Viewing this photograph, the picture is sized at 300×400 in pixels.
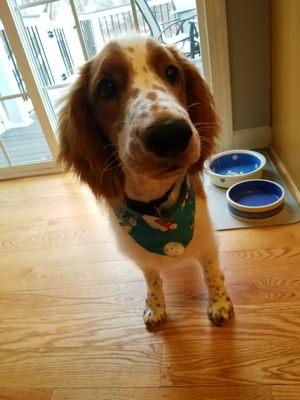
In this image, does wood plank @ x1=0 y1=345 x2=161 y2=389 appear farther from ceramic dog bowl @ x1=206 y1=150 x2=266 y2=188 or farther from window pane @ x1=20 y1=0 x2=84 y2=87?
window pane @ x1=20 y1=0 x2=84 y2=87

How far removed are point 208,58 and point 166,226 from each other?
1.52 m

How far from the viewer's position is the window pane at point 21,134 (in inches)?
118

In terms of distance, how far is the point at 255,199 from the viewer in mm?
2037

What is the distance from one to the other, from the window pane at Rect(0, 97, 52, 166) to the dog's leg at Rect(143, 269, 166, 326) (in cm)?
191

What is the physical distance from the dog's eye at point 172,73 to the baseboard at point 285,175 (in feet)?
3.74

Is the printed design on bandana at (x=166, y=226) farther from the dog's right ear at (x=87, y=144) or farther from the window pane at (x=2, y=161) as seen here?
the window pane at (x=2, y=161)

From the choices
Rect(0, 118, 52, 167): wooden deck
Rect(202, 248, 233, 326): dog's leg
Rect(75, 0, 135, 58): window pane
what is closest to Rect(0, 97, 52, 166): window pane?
Rect(0, 118, 52, 167): wooden deck

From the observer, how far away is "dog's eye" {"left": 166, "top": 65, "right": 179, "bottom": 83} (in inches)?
44.0

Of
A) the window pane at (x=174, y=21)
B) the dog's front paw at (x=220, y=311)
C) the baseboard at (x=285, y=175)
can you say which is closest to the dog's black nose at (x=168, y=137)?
the dog's front paw at (x=220, y=311)

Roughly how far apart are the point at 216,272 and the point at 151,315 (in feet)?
1.08

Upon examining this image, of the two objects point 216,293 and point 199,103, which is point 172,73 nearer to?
point 199,103

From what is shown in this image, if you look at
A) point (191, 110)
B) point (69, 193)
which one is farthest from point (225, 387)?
point (69, 193)

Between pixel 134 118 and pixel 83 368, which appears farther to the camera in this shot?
pixel 83 368

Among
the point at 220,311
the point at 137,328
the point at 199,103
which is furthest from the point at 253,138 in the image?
the point at 137,328
